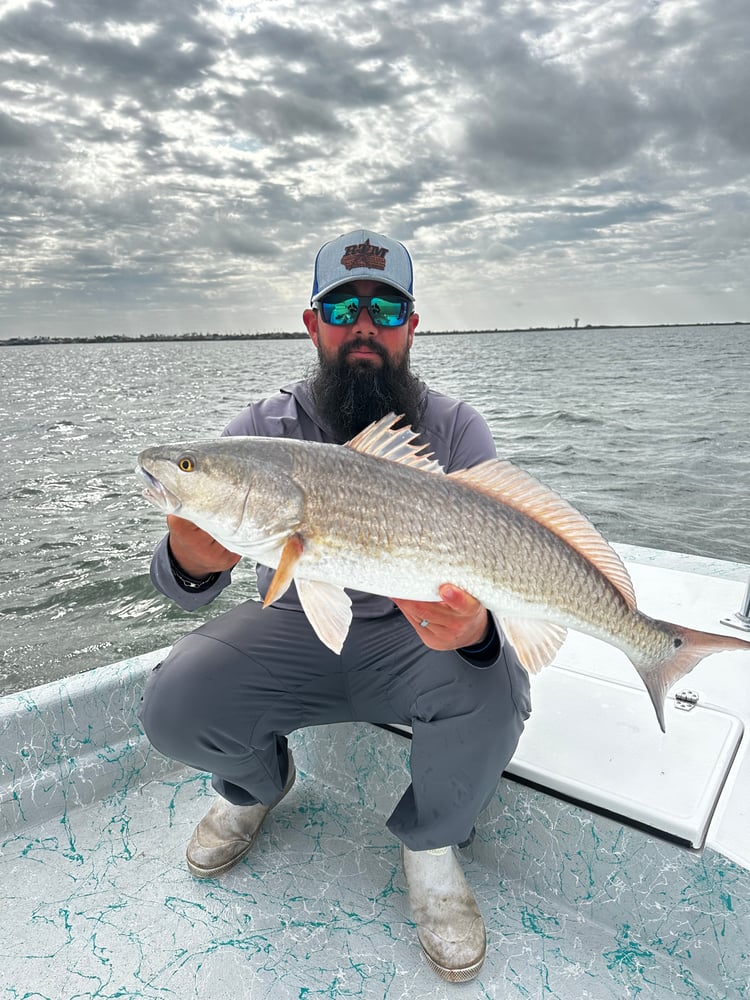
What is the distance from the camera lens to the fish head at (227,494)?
2195 mm

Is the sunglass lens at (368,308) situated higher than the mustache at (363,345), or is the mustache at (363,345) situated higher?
the sunglass lens at (368,308)

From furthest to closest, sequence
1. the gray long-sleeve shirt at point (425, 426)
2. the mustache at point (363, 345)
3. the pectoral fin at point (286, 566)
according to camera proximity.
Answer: the mustache at point (363, 345)
the gray long-sleeve shirt at point (425, 426)
the pectoral fin at point (286, 566)

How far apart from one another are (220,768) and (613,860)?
4.93ft

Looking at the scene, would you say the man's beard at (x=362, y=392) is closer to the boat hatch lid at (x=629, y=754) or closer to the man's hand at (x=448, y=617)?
the man's hand at (x=448, y=617)

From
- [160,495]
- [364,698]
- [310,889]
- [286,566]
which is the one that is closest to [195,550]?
[160,495]

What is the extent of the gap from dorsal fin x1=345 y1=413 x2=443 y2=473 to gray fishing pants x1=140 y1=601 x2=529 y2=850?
735 mm

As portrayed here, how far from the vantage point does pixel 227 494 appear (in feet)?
7.22

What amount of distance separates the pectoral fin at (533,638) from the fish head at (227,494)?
83cm

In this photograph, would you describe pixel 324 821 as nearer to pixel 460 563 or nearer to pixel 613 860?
pixel 613 860

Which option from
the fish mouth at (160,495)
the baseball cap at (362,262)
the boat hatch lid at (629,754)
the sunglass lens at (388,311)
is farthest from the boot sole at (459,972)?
the baseball cap at (362,262)

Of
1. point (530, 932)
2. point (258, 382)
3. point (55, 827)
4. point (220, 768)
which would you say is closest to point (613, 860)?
point (530, 932)

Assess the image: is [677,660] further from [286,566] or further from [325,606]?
[286,566]

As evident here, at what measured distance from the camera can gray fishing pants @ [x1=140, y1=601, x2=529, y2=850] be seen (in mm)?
2467

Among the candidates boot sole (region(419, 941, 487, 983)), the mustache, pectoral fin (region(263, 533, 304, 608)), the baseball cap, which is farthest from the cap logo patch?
boot sole (region(419, 941, 487, 983))
